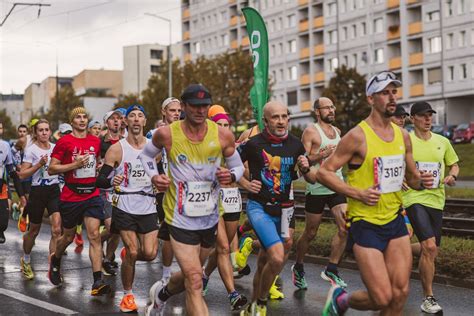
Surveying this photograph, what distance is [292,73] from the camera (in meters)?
90.2

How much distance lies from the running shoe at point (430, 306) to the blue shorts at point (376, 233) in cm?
234

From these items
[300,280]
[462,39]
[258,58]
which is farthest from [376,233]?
[462,39]

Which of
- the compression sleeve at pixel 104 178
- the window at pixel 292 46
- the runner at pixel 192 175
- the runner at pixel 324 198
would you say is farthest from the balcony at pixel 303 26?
the runner at pixel 192 175

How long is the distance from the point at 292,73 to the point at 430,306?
3216 inches

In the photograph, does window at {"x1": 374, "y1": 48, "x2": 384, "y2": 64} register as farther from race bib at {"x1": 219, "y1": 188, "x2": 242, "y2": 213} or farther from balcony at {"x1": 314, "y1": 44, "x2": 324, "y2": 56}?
race bib at {"x1": 219, "y1": 188, "x2": 242, "y2": 213}

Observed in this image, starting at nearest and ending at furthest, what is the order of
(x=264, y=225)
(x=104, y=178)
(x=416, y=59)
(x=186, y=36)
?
(x=264, y=225)
(x=104, y=178)
(x=416, y=59)
(x=186, y=36)

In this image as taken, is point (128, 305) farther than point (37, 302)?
No

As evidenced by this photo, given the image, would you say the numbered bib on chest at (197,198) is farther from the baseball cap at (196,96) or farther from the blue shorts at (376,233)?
the blue shorts at (376,233)

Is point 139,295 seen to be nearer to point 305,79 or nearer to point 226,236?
point 226,236

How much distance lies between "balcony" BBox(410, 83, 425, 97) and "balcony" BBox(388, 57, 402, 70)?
91.4 inches

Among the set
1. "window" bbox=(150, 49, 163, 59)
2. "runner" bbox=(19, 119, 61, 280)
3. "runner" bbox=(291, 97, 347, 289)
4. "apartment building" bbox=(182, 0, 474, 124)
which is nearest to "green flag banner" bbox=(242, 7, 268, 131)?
"runner" bbox=(19, 119, 61, 280)

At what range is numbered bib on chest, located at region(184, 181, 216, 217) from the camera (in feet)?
24.9

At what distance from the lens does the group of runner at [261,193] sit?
7.02 meters

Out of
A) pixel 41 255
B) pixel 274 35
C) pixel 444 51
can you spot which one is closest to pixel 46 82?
pixel 274 35
